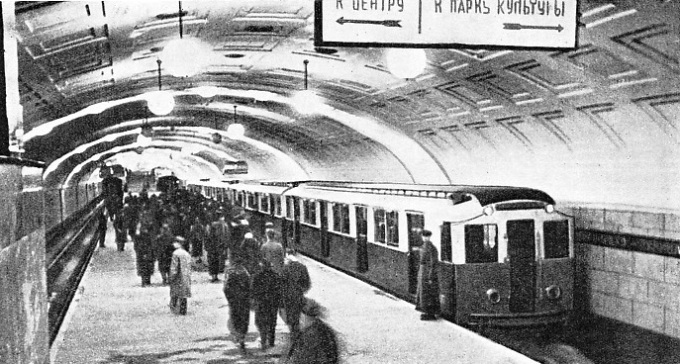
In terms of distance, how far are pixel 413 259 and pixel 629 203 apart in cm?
347

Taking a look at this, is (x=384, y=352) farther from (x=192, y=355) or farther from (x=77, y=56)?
(x=77, y=56)

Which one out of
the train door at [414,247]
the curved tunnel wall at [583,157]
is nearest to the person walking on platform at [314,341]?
the train door at [414,247]

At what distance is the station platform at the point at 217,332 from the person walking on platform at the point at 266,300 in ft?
0.65

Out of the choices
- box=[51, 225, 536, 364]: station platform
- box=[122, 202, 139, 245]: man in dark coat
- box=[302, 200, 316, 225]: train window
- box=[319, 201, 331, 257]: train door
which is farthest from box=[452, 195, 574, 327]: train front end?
box=[122, 202, 139, 245]: man in dark coat

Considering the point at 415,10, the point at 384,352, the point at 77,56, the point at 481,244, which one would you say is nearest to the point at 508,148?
the point at 481,244

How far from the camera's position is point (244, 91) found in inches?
723

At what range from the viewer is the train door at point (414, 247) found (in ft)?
37.2

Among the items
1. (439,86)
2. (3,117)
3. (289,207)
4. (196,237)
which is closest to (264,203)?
(289,207)

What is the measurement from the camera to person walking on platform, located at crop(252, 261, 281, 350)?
7.72 meters

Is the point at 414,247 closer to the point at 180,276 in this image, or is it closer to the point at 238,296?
the point at 180,276

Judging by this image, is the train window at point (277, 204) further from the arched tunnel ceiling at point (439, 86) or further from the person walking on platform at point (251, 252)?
the person walking on platform at point (251, 252)

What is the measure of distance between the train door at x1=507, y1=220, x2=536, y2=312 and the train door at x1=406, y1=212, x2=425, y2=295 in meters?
1.42

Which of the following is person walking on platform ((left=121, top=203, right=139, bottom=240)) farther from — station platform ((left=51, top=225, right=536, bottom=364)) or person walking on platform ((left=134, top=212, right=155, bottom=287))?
station platform ((left=51, top=225, right=536, bottom=364))

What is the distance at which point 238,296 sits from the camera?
27.3 ft
